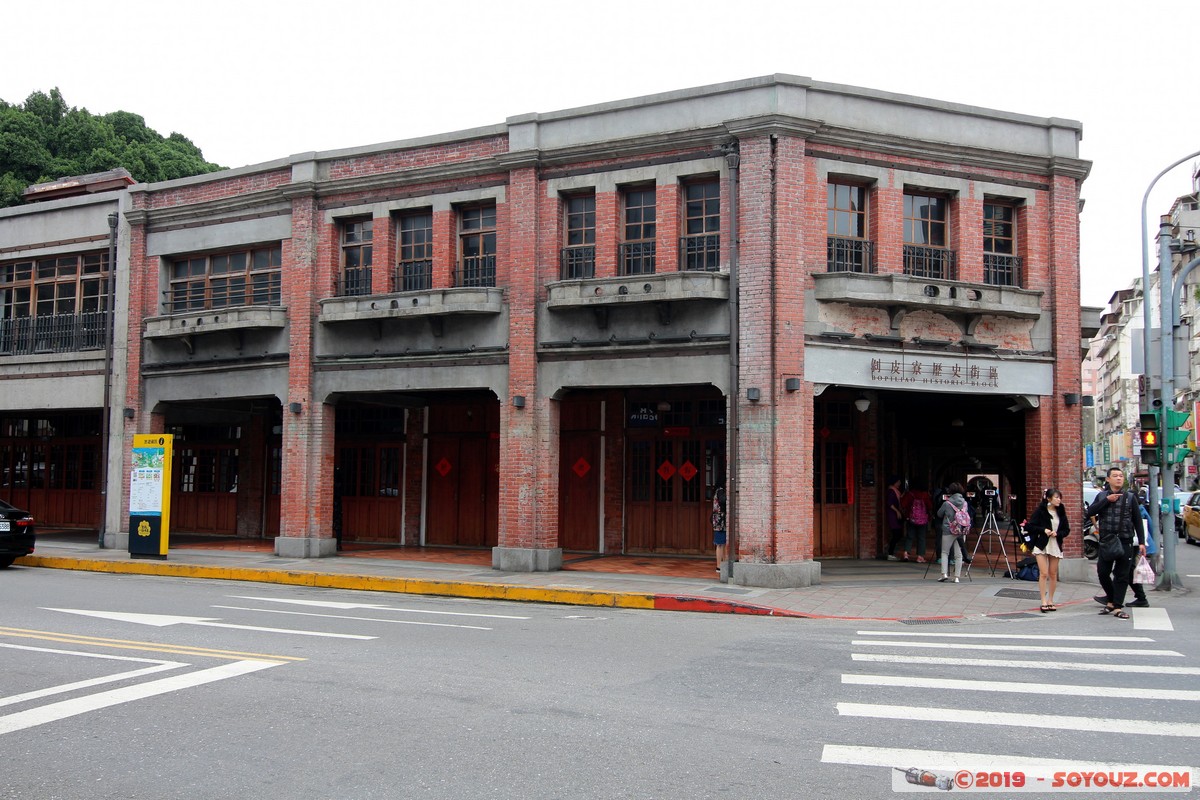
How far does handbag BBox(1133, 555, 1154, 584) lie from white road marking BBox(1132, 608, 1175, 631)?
0.47m

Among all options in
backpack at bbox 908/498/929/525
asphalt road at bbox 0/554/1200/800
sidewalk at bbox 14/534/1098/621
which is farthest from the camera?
backpack at bbox 908/498/929/525

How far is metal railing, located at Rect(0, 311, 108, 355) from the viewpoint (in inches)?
917

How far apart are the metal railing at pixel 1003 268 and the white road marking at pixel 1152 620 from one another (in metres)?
6.73

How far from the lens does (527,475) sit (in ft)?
58.7

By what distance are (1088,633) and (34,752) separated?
36.3 ft

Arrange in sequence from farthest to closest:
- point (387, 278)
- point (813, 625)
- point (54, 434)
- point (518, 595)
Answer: point (54, 434)
point (387, 278)
point (518, 595)
point (813, 625)

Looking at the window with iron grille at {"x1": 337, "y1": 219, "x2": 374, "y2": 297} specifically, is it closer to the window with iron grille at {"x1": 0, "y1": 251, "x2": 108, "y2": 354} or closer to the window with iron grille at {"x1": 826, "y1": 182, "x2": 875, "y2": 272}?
the window with iron grille at {"x1": 0, "y1": 251, "x2": 108, "y2": 354}

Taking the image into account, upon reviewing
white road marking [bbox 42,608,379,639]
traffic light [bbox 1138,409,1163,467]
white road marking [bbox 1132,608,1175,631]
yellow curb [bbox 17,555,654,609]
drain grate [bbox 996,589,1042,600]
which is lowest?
yellow curb [bbox 17,555,654,609]

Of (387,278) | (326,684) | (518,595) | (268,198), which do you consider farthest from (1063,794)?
(268,198)

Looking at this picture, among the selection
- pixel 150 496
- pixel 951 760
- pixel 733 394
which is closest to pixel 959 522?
pixel 733 394

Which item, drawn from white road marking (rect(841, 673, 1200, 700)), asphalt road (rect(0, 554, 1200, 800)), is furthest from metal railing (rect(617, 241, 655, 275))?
white road marking (rect(841, 673, 1200, 700))

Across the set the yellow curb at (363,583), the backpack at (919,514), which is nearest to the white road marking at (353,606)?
the yellow curb at (363,583)

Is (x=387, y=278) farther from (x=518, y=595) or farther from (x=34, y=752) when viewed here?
(x=34, y=752)

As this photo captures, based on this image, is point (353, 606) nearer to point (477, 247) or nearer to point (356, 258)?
point (477, 247)
